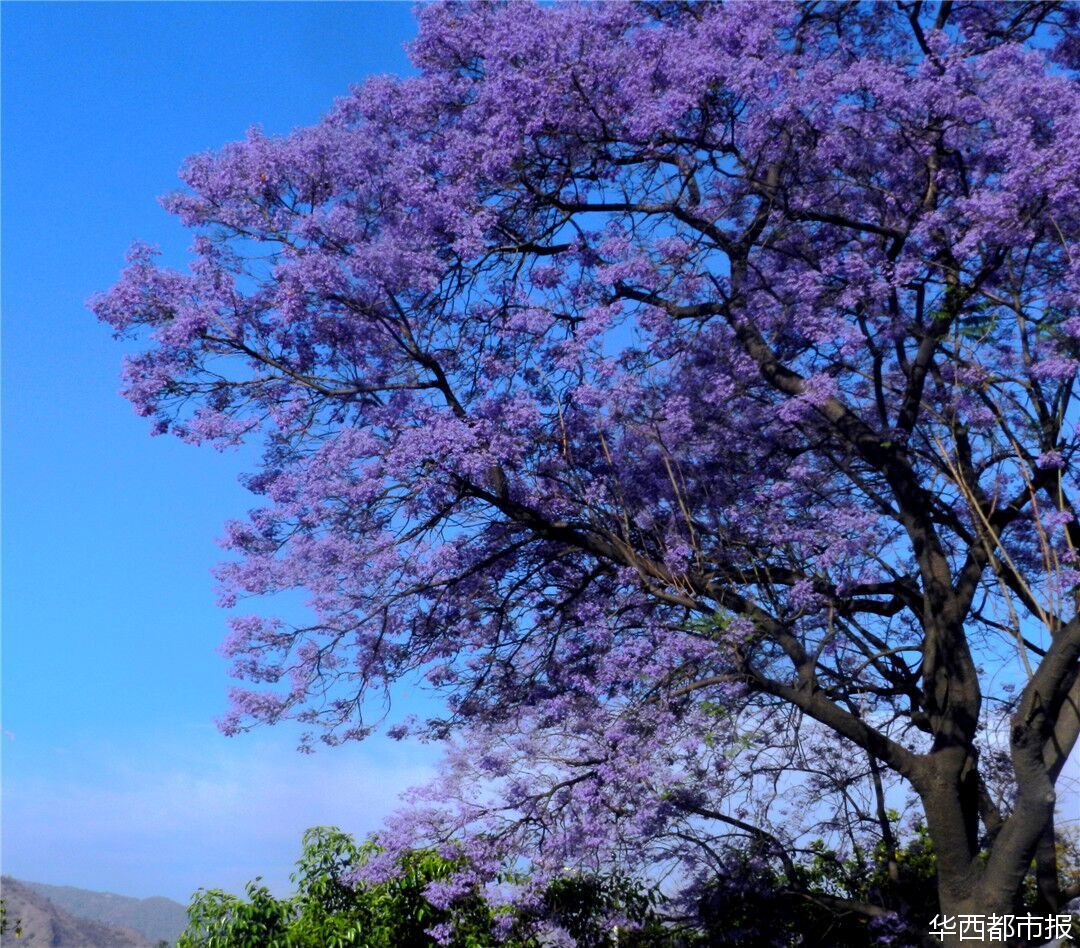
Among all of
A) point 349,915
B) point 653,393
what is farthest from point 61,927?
point 653,393

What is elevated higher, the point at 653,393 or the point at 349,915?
the point at 653,393

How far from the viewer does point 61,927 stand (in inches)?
1014

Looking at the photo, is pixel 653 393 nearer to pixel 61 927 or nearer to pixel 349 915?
pixel 349 915

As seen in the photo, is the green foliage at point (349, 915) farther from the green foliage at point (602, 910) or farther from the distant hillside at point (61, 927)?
the distant hillside at point (61, 927)

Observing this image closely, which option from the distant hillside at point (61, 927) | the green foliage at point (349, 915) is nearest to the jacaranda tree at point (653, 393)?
the green foliage at point (349, 915)

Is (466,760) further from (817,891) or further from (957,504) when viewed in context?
(957,504)

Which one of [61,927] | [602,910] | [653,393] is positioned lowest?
[61,927]

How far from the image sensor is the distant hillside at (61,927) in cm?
2436

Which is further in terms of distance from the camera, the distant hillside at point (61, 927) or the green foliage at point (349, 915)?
the distant hillside at point (61, 927)

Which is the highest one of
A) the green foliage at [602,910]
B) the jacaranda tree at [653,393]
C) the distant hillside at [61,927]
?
the jacaranda tree at [653,393]

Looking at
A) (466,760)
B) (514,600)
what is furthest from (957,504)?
(466,760)

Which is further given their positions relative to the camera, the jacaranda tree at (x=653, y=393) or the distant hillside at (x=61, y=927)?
the distant hillside at (x=61, y=927)

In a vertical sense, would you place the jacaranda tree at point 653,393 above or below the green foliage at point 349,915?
above

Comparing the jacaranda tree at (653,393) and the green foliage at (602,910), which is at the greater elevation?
the jacaranda tree at (653,393)
